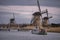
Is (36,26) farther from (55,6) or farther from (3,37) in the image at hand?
(3,37)

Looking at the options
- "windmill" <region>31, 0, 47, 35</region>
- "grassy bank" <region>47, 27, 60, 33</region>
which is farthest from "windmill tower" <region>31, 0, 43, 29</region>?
"grassy bank" <region>47, 27, 60, 33</region>

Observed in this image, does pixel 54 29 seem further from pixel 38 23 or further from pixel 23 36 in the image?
pixel 23 36

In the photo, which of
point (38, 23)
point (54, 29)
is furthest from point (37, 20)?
point (54, 29)

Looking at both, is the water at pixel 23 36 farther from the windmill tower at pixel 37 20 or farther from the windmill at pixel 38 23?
the windmill tower at pixel 37 20

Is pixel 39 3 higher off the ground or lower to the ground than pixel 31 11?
higher

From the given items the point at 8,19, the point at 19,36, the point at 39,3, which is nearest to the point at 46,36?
the point at 19,36

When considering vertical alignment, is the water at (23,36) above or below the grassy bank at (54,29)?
below

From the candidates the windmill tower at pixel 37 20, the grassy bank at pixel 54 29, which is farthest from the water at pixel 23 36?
the windmill tower at pixel 37 20

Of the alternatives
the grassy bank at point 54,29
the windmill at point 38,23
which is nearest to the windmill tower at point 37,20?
the windmill at point 38,23

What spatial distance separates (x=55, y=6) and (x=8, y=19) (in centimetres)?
102

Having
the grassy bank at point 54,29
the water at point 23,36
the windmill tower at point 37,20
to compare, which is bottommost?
the water at point 23,36

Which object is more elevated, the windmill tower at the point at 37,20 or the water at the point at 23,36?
the windmill tower at the point at 37,20

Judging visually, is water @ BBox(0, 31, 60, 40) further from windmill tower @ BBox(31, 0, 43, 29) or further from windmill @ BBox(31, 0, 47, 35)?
windmill tower @ BBox(31, 0, 43, 29)

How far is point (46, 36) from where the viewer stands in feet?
7.05
